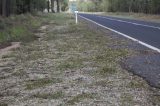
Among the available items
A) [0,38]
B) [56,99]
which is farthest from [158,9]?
[56,99]

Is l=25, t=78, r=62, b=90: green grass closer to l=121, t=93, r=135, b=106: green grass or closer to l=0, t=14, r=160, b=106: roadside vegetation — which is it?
l=0, t=14, r=160, b=106: roadside vegetation

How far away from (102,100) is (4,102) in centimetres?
163

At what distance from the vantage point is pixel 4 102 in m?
7.02

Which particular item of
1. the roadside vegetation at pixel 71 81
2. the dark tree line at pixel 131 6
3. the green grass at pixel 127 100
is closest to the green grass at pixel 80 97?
the roadside vegetation at pixel 71 81

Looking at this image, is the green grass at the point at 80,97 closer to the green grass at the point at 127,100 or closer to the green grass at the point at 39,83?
the green grass at the point at 127,100

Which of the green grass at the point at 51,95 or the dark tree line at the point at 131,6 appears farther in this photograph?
the dark tree line at the point at 131,6

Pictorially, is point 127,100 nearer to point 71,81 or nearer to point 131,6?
point 71,81

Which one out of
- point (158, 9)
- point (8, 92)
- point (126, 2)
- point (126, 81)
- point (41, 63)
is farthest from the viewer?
point (126, 2)

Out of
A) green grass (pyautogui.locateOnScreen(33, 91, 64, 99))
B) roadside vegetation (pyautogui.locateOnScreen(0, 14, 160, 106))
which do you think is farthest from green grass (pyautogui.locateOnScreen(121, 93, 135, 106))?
green grass (pyautogui.locateOnScreen(33, 91, 64, 99))

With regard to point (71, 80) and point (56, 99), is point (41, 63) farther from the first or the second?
point (56, 99)

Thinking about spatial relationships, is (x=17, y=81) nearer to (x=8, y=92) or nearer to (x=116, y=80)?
(x=8, y=92)

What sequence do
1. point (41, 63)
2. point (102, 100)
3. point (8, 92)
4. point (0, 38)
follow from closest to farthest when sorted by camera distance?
point (102, 100)
point (8, 92)
point (41, 63)
point (0, 38)

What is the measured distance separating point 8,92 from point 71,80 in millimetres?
1452

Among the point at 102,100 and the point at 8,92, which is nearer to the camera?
the point at 102,100
